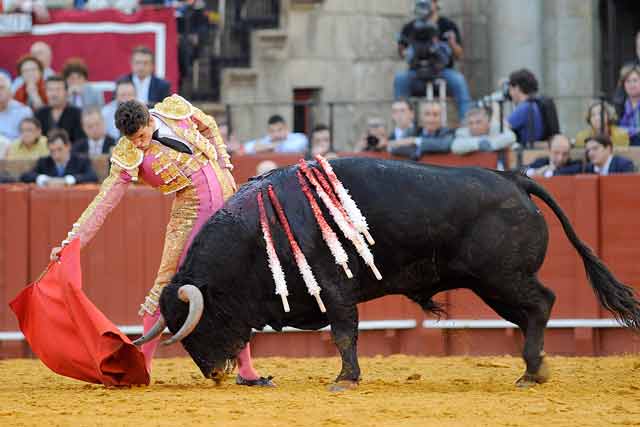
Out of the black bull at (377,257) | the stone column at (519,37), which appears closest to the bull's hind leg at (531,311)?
the black bull at (377,257)

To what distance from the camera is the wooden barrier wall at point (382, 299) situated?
11.1 m

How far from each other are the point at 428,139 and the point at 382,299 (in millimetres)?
1293

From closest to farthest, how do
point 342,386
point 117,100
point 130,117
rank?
point 342,386 < point 130,117 < point 117,100

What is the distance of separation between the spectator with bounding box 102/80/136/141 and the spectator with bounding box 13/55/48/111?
23.3 inches

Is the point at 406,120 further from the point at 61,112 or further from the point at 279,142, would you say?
the point at 61,112

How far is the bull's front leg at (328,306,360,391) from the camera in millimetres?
8023

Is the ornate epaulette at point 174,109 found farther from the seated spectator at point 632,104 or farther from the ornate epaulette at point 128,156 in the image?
the seated spectator at point 632,104

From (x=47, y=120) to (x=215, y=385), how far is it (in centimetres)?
525

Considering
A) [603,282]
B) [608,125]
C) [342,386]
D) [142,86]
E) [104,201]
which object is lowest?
[342,386]

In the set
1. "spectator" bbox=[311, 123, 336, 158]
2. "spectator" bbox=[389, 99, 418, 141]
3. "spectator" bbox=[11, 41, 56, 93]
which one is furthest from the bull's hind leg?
"spectator" bbox=[11, 41, 56, 93]

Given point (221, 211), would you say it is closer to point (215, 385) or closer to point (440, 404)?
point (215, 385)

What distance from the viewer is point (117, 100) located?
42.5ft

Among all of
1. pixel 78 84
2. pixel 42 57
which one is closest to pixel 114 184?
pixel 78 84

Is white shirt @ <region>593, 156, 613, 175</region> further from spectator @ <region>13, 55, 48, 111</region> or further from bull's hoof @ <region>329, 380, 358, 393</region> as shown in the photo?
spectator @ <region>13, 55, 48, 111</region>
